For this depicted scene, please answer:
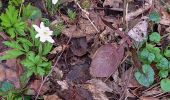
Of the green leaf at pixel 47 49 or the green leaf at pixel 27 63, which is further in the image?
the green leaf at pixel 47 49

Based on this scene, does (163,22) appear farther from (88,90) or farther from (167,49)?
(88,90)

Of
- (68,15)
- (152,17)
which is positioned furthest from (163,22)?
(68,15)

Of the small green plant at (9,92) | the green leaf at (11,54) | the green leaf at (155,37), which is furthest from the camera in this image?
the green leaf at (155,37)

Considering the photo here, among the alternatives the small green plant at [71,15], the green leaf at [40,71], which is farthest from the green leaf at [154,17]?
the green leaf at [40,71]

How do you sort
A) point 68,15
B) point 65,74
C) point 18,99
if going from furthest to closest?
point 68,15, point 65,74, point 18,99

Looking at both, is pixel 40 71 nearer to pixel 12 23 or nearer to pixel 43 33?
pixel 43 33

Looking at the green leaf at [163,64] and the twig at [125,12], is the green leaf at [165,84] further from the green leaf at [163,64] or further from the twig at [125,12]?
the twig at [125,12]

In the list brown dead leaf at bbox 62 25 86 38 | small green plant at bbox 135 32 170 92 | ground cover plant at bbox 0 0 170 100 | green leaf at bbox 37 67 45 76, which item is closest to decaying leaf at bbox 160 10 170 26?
ground cover plant at bbox 0 0 170 100
